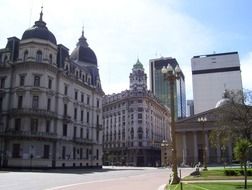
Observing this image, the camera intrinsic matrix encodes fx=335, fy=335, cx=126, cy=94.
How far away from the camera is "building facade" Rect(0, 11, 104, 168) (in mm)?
55938

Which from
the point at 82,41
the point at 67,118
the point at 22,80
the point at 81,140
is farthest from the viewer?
the point at 82,41

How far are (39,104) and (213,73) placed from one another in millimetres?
143171

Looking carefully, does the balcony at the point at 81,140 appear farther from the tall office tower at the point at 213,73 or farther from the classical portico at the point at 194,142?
the tall office tower at the point at 213,73

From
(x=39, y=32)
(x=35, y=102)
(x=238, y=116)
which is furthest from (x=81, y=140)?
(x=238, y=116)

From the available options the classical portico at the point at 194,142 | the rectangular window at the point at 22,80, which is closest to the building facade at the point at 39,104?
the rectangular window at the point at 22,80

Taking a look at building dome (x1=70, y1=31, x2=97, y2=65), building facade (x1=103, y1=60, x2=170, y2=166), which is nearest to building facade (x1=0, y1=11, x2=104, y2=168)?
building dome (x1=70, y1=31, x2=97, y2=65)

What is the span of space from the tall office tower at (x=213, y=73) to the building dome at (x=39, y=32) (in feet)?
439

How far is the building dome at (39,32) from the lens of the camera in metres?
59.5

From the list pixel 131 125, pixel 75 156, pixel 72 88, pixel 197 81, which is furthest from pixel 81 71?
pixel 197 81

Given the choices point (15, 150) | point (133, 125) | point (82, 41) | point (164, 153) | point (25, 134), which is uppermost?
point (82, 41)

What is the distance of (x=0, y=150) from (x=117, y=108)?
75.6 m

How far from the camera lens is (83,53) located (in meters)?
78.4

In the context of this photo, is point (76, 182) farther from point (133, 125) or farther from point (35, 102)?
point (133, 125)

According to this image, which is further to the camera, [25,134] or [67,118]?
[67,118]
